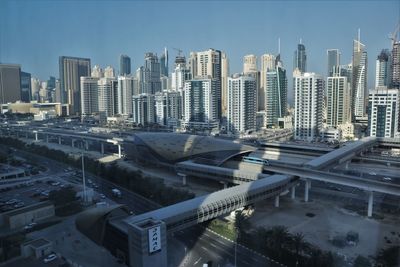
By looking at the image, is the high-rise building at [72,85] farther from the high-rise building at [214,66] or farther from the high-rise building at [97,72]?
the high-rise building at [214,66]

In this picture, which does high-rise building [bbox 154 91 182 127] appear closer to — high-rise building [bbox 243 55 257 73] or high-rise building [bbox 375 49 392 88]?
high-rise building [bbox 243 55 257 73]

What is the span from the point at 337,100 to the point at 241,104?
3.43 m

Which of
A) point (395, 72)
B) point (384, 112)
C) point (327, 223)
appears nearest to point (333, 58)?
point (384, 112)

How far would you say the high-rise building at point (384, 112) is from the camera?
9484 mm

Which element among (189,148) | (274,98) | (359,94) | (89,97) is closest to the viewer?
(189,148)

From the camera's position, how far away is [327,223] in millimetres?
4465

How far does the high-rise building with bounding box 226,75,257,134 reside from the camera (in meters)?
12.4

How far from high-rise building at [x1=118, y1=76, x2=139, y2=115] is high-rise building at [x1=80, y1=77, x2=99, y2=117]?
1043 mm

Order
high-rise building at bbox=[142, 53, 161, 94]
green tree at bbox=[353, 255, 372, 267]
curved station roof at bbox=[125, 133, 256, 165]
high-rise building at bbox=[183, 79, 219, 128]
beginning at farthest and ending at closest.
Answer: high-rise building at bbox=[142, 53, 161, 94] < high-rise building at bbox=[183, 79, 219, 128] < curved station roof at bbox=[125, 133, 256, 165] < green tree at bbox=[353, 255, 372, 267]

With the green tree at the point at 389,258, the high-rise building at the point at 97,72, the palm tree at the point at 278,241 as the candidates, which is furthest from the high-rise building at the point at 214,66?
the green tree at the point at 389,258

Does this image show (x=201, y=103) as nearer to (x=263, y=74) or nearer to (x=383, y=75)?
(x=263, y=74)

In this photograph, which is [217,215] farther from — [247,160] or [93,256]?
[247,160]

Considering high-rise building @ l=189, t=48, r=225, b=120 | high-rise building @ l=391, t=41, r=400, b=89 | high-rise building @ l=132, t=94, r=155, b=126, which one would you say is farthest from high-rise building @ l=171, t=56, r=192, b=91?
high-rise building @ l=391, t=41, r=400, b=89

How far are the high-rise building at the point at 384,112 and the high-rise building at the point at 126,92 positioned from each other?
31.9 ft
